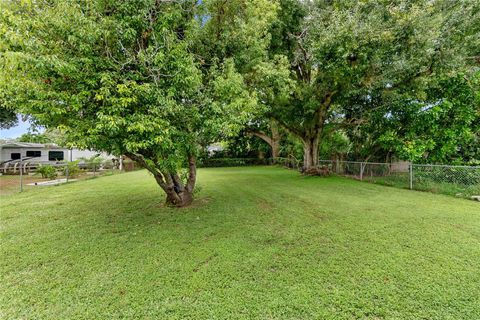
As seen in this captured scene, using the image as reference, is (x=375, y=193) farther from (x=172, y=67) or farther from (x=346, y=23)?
(x=172, y=67)

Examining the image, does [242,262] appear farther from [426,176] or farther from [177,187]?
[426,176]

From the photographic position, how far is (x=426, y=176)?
7.89m

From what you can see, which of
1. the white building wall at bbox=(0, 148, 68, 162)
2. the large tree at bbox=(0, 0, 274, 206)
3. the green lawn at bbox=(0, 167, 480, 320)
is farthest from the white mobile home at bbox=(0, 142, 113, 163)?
the large tree at bbox=(0, 0, 274, 206)

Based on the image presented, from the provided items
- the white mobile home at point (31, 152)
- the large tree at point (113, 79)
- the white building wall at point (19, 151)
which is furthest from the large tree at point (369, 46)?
the white building wall at point (19, 151)

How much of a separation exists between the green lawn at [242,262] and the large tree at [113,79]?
1561mm

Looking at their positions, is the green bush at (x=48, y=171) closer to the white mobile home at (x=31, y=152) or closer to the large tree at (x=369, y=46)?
A: the white mobile home at (x=31, y=152)

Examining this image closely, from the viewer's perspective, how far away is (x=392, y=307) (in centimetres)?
226

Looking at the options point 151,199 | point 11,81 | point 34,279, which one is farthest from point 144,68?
point 151,199

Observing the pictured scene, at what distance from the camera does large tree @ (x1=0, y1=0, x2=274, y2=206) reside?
10.6 feet

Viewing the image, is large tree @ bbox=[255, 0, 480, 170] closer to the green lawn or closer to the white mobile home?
the green lawn

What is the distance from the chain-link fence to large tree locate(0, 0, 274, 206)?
23.4 ft

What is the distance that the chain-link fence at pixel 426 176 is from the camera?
698 centimetres

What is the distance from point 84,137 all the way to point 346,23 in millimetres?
7620

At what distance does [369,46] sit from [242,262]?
7.64 metres
